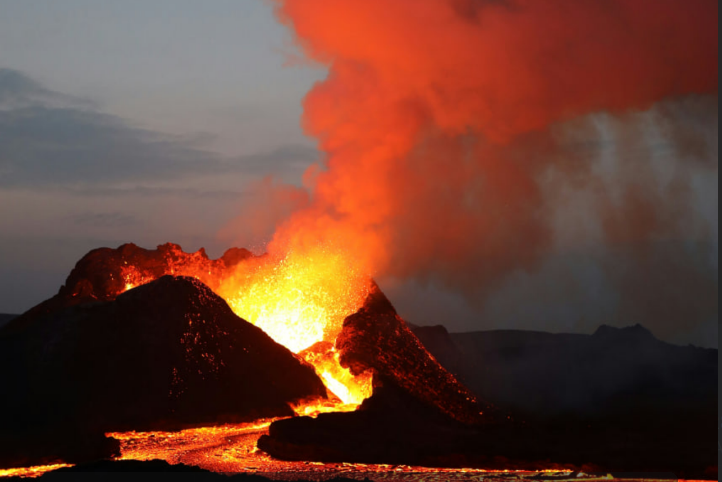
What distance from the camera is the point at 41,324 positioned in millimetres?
48219

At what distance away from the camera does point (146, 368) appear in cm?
4578

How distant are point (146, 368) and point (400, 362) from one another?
1418cm

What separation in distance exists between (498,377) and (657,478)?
4931 cm

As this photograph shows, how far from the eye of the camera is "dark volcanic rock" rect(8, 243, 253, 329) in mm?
52781

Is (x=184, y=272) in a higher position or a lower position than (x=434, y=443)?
higher

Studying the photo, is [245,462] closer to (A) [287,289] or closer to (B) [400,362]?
(B) [400,362]

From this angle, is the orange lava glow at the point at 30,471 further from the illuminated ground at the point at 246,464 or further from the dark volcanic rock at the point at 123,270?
the dark volcanic rock at the point at 123,270

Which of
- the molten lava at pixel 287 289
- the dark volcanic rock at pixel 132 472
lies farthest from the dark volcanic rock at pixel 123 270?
the dark volcanic rock at pixel 132 472

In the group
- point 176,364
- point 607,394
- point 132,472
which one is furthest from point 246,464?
point 607,394

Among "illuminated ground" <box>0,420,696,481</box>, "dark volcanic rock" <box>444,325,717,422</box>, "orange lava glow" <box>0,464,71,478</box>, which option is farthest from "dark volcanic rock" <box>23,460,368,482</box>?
"dark volcanic rock" <box>444,325,717,422</box>

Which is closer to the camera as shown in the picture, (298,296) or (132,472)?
(132,472)

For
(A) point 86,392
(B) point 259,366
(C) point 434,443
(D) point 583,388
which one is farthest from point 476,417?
(D) point 583,388

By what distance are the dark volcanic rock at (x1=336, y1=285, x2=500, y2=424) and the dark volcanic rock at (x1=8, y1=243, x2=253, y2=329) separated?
10.9 m

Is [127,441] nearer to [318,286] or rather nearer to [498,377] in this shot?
[318,286]
